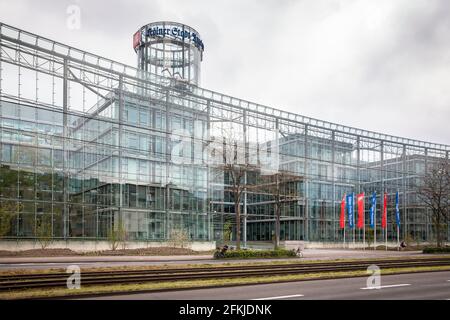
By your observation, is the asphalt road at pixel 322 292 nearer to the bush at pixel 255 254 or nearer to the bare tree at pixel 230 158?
the bush at pixel 255 254

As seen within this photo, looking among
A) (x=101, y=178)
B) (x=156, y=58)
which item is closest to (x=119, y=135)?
(x=101, y=178)

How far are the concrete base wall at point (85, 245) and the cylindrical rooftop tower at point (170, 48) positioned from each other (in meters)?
27.8

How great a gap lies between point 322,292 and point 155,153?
39.7 metres

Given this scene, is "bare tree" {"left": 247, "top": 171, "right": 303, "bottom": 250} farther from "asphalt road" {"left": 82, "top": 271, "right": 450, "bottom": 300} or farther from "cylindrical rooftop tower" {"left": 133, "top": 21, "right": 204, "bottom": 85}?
"asphalt road" {"left": 82, "top": 271, "right": 450, "bottom": 300}

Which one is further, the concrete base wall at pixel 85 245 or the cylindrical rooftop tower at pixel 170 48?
the cylindrical rooftop tower at pixel 170 48

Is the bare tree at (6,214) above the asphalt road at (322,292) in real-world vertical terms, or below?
above

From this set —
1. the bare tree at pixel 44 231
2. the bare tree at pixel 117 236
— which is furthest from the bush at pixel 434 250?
the bare tree at pixel 44 231

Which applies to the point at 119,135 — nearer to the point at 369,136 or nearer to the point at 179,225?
the point at 179,225

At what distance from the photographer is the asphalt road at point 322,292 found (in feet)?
54.9

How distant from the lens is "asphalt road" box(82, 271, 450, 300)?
16.7m

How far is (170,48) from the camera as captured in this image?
75.6m

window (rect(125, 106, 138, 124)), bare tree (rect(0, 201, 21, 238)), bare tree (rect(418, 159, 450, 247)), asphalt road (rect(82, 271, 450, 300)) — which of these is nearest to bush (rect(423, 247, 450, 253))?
bare tree (rect(418, 159, 450, 247))

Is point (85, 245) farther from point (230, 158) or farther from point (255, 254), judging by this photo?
point (230, 158)

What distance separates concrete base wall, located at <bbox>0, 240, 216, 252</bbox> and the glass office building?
654 mm
